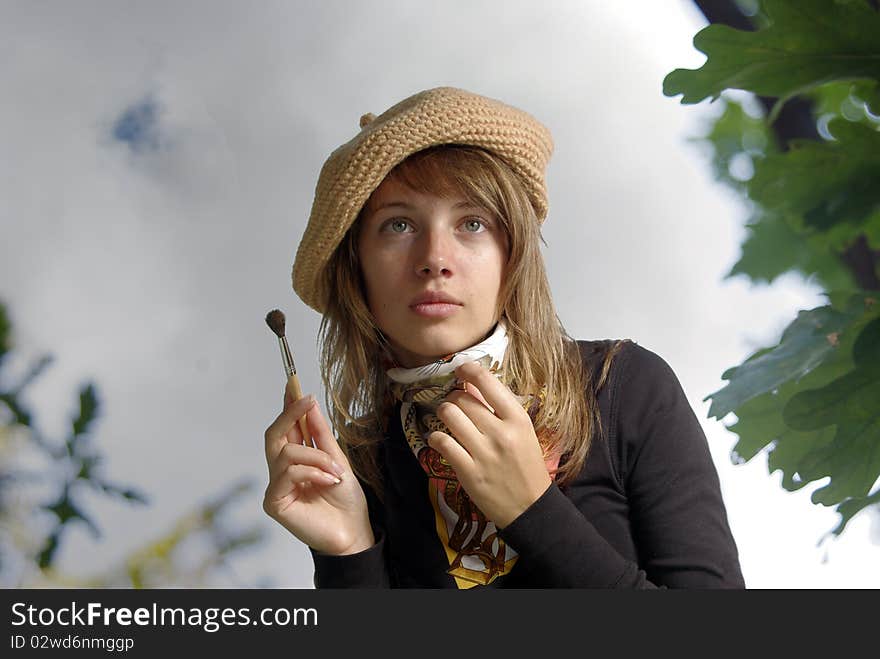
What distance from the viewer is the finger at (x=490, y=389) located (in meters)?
0.63

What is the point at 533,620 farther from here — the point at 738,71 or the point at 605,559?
the point at 738,71

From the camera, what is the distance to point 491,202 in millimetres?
749

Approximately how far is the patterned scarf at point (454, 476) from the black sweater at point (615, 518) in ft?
0.04

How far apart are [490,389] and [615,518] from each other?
7.1 inches

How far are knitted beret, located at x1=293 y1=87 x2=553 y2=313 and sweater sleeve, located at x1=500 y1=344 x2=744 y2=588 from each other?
0.19 meters

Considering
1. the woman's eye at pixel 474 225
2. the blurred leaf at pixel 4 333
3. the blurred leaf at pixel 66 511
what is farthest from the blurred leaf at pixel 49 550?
the woman's eye at pixel 474 225

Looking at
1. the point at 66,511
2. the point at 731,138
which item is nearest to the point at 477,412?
the point at 731,138

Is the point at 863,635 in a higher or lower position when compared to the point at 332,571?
lower

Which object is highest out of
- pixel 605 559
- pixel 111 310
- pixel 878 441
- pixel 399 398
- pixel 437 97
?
pixel 111 310

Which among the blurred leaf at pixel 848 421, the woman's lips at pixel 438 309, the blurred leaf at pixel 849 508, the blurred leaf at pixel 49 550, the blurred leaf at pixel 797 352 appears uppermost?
the blurred leaf at pixel 49 550

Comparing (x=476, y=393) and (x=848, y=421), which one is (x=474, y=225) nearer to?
(x=476, y=393)

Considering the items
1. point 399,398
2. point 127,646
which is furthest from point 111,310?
point 127,646

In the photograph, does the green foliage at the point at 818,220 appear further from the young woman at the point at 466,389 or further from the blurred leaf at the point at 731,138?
the blurred leaf at the point at 731,138

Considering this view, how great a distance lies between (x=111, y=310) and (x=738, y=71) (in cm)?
109
